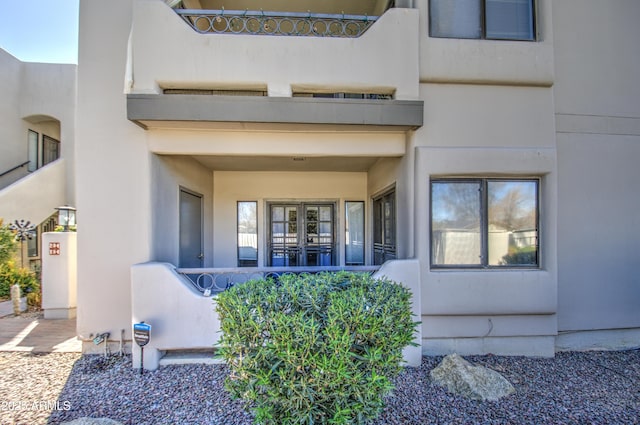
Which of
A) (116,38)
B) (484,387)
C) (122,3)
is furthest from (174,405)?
(122,3)

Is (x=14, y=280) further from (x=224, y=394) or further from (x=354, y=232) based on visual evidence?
(x=354, y=232)

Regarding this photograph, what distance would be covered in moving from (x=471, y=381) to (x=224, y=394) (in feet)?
10.2

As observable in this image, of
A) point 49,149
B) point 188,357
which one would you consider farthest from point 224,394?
point 49,149

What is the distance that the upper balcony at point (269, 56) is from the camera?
→ 4781 millimetres

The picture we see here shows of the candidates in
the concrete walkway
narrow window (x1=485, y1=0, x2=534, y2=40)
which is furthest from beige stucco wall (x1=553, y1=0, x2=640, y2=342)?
the concrete walkway

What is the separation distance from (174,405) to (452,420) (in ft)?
10.4

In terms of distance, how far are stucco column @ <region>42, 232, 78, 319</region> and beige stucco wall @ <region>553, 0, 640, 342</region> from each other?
9.56 metres

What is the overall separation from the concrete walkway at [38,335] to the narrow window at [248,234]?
3553 millimetres

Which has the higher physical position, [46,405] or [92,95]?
[92,95]

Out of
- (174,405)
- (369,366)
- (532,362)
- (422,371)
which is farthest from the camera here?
(532,362)

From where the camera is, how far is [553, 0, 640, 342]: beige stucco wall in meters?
5.33

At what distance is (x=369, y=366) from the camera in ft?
8.82

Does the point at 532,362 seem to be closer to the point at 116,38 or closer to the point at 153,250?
the point at 153,250

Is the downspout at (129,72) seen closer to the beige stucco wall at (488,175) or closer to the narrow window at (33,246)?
the beige stucco wall at (488,175)
